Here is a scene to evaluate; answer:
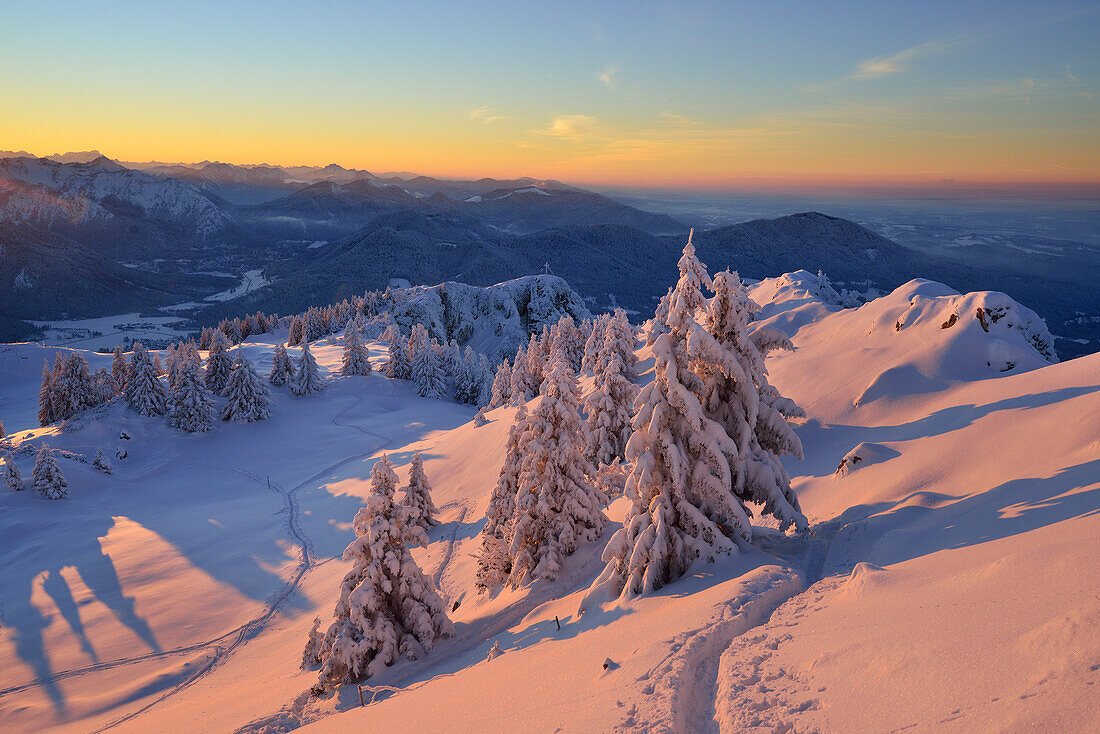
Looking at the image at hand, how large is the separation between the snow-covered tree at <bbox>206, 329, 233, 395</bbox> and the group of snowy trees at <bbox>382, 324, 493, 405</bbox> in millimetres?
18348

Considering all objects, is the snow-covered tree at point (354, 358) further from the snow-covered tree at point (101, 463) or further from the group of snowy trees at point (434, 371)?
the snow-covered tree at point (101, 463)

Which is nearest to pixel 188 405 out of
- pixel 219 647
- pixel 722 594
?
pixel 219 647

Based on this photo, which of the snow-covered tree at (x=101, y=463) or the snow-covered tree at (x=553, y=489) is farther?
the snow-covered tree at (x=101, y=463)

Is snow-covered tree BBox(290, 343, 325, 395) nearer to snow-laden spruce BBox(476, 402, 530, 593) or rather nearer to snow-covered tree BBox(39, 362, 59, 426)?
snow-covered tree BBox(39, 362, 59, 426)

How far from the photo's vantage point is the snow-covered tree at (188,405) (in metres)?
50.9

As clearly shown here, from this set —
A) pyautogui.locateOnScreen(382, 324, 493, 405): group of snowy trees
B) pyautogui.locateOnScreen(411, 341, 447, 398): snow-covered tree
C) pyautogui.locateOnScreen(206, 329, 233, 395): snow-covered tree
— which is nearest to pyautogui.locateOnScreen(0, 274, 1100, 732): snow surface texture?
pyautogui.locateOnScreen(206, 329, 233, 395): snow-covered tree

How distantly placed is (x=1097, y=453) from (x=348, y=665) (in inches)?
728

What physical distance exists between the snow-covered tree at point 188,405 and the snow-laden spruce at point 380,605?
44265 mm

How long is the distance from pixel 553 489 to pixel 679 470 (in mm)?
7043

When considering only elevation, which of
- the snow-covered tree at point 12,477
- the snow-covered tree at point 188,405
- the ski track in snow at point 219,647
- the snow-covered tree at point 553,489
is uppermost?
the snow-covered tree at point 553,489

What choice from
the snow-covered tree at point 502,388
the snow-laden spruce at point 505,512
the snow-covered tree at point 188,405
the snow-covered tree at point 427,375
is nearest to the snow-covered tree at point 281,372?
the snow-covered tree at point 188,405

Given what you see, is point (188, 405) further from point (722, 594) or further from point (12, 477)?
point (722, 594)

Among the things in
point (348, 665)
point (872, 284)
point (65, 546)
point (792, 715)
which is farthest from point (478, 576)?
point (872, 284)

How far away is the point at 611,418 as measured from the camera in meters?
26.7
